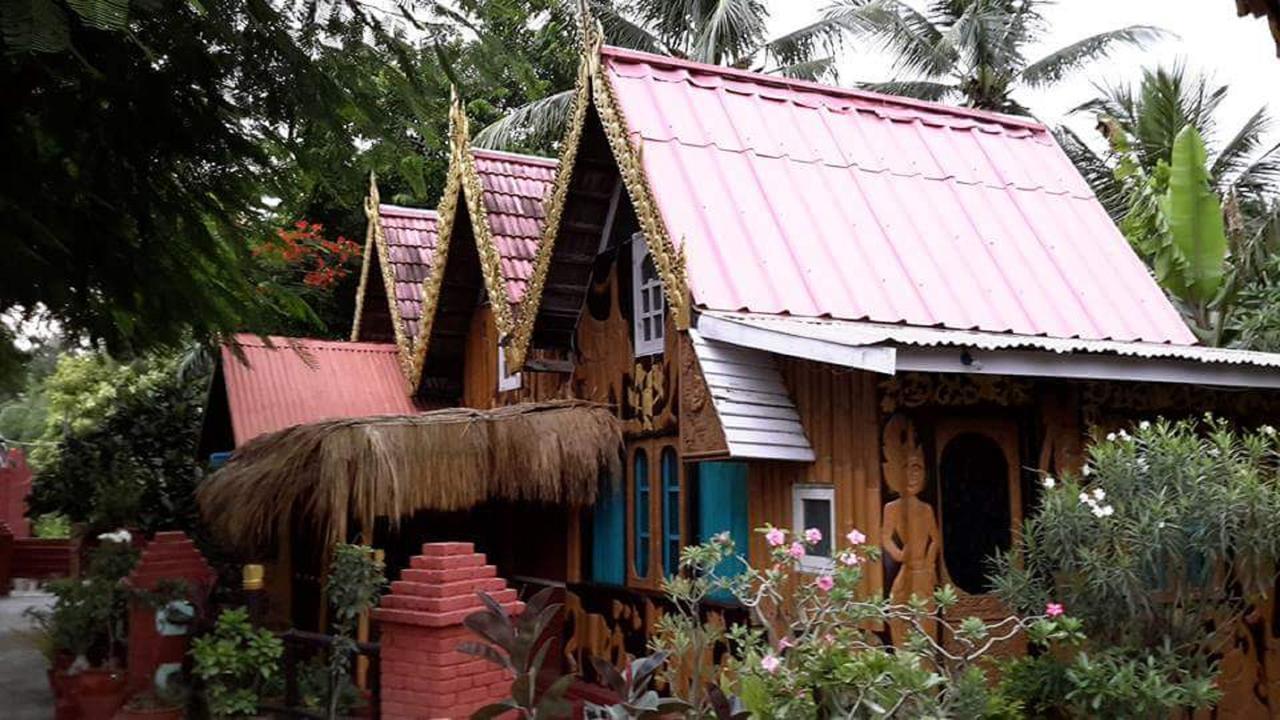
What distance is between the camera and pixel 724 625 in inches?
322

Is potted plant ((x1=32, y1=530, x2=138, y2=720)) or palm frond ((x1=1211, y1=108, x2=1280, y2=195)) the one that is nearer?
potted plant ((x1=32, y1=530, x2=138, y2=720))

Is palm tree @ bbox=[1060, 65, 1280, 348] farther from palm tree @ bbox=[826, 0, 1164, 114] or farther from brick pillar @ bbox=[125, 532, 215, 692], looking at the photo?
brick pillar @ bbox=[125, 532, 215, 692]

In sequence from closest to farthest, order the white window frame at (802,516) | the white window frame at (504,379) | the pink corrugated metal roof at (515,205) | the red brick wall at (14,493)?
1. the white window frame at (802,516)
2. the pink corrugated metal roof at (515,205)
3. the white window frame at (504,379)
4. the red brick wall at (14,493)

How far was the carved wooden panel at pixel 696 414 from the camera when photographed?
7.62 metres

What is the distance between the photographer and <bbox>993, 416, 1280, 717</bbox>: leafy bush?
5988 millimetres

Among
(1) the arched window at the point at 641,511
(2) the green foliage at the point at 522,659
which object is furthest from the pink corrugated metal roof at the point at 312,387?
(2) the green foliage at the point at 522,659

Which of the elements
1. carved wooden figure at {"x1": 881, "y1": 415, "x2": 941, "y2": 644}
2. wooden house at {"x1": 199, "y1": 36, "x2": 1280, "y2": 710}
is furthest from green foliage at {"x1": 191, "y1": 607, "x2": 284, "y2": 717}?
carved wooden figure at {"x1": 881, "y1": 415, "x2": 941, "y2": 644}

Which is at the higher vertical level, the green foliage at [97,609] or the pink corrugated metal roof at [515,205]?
the pink corrugated metal roof at [515,205]

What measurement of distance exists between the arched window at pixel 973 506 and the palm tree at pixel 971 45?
53.7 ft

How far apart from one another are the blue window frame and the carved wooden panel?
56.9 inches

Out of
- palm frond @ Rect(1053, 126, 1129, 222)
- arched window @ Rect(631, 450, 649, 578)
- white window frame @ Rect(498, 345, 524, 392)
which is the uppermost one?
palm frond @ Rect(1053, 126, 1129, 222)

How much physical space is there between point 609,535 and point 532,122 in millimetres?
11752

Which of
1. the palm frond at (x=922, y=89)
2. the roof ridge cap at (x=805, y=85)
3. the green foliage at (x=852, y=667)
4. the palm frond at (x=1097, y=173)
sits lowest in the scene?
the green foliage at (x=852, y=667)

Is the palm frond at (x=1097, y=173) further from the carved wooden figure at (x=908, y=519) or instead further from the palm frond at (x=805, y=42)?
the carved wooden figure at (x=908, y=519)
